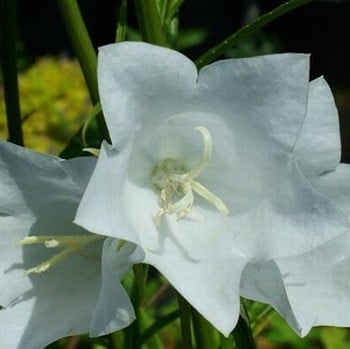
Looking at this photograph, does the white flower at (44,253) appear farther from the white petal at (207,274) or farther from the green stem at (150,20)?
the green stem at (150,20)

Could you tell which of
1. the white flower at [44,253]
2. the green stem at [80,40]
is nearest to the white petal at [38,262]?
the white flower at [44,253]

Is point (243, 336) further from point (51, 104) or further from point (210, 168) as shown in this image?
point (51, 104)

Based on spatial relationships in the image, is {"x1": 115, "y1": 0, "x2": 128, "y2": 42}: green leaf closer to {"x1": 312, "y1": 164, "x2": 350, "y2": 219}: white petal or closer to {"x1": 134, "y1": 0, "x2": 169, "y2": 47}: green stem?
{"x1": 134, "y1": 0, "x2": 169, "y2": 47}: green stem

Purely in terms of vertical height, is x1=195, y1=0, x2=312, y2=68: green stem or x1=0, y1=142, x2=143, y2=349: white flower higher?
x1=195, y1=0, x2=312, y2=68: green stem

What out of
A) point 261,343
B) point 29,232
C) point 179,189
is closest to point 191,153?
point 179,189

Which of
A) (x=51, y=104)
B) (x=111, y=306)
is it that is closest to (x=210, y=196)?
(x=111, y=306)

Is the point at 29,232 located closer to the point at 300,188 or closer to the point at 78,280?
the point at 78,280

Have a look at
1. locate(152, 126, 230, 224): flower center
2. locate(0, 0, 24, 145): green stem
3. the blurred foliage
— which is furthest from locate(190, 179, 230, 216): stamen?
the blurred foliage
